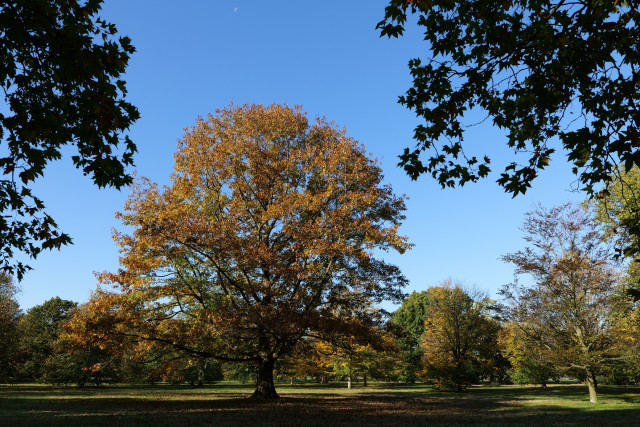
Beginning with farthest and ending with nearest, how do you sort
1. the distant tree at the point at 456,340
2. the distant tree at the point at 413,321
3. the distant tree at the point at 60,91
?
the distant tree at the point at 413,321, the distant tree at the point at 456,340, the distant tree at the point at 60,91

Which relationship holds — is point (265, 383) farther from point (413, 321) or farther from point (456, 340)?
point (413, 321)

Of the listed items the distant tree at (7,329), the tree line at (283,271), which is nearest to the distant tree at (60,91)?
the tree line at (283,271)

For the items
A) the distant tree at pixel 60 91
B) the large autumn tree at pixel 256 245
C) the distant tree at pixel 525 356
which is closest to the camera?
the distant tree at pixel 60 91

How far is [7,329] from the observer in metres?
32.8

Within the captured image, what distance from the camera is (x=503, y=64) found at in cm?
669

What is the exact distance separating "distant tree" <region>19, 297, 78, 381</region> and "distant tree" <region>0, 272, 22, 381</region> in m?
2.11

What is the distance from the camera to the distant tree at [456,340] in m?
38.9

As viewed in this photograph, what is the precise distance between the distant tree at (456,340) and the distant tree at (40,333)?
126 ft

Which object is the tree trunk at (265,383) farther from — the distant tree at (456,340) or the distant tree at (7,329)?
the distant tree at (7,329)

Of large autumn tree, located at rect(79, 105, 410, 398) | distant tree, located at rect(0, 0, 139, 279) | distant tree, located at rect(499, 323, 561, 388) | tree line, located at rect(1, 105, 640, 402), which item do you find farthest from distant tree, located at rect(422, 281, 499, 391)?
distant tree, located at rect(0, 0, 139, 279)

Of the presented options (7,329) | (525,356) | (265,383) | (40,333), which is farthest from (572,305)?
(40,333)

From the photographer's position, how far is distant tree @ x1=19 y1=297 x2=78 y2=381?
144 feet

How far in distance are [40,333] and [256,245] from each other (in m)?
45.2

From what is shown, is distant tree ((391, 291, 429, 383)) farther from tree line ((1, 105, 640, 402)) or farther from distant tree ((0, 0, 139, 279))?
distant tree ((0, 0, 139, 279))
